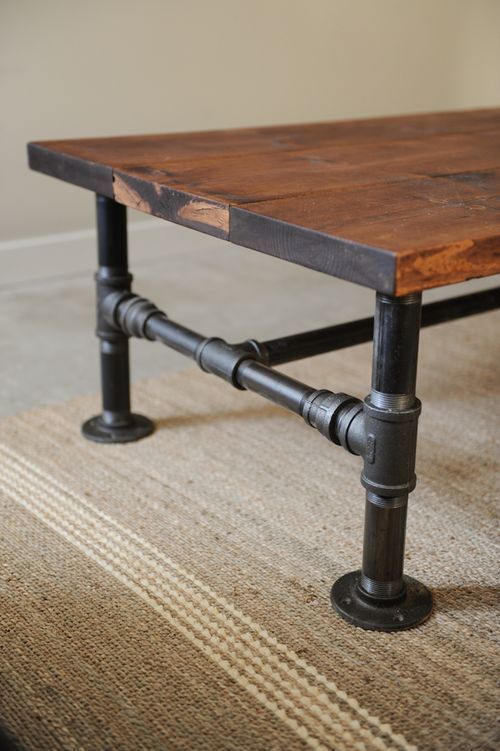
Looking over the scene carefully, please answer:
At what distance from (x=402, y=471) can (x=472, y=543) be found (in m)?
0.24

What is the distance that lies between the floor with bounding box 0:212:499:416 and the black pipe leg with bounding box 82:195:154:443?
0.19 m

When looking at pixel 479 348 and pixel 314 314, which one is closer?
pixel 479 348

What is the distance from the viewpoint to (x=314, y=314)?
2.05m

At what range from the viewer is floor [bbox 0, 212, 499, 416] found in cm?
171

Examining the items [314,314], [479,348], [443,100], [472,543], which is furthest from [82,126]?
[472,543]

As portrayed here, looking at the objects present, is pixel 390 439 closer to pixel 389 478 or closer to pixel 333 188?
pixel 389 478

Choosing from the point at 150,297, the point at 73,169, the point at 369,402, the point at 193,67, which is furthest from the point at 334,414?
the point at 193,67

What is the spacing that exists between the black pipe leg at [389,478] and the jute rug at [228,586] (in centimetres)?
2

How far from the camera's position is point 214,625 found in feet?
3.17

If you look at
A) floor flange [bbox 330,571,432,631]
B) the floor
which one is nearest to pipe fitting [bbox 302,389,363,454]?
floor flange [bbox 330,571,432,631]

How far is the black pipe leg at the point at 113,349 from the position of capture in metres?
1.31

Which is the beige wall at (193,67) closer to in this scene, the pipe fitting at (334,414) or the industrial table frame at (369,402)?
the industrial table frame at (369,402)

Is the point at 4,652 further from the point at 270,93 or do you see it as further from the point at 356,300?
the point at 270,93

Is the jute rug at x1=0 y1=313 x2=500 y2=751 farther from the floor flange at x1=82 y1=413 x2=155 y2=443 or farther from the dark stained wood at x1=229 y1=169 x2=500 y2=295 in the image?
the dark stained wood at x1=229 y1=169 x2=500 y2=295
